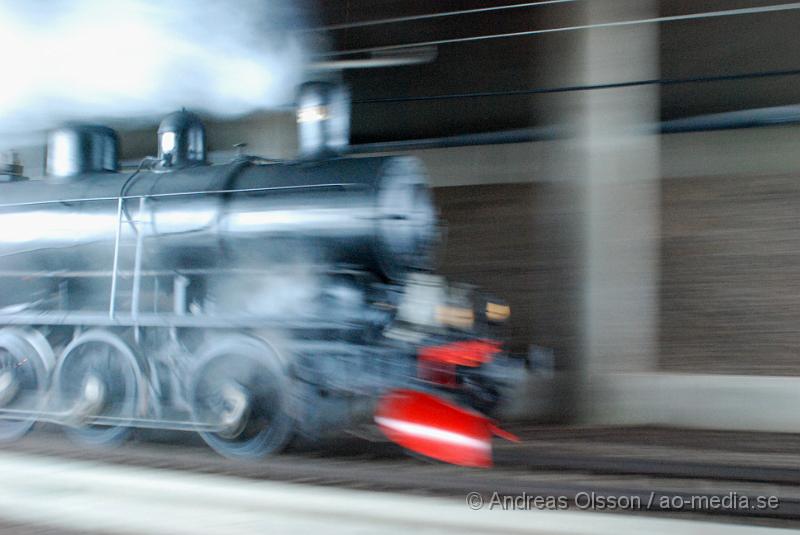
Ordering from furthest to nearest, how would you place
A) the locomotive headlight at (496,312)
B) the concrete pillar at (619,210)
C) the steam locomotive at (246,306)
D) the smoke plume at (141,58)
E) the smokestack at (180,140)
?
1. the smoke plume at (141,58)
2. the concrete pillar at (619,210)
3. the smokestack at (180,140)
4. the locomotive headlight at (496,312)
5. the steam locomotive at (246,306)

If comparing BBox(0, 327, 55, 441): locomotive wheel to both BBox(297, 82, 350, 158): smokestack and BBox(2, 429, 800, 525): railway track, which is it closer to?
BBox(2, 429, 800, 525): railway track

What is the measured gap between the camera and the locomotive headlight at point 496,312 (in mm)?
6422

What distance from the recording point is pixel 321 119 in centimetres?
625

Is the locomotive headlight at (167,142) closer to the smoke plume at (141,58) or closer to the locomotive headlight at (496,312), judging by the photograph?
the smoke plume at (141,58)

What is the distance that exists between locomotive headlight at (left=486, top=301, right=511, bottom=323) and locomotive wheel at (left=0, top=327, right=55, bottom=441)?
12.8ft

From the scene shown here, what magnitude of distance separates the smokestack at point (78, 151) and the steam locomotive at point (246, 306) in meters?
0.06

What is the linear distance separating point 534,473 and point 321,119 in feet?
11.0

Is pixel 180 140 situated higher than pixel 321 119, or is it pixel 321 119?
pixel 321 119

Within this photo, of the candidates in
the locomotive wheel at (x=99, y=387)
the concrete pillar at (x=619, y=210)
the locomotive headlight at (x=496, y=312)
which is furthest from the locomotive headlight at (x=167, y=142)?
the concrete pillar at (x=619, y=210)

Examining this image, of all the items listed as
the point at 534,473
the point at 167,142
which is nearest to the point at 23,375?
the point at 167,142

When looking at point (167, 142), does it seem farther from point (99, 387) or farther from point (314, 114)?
point (99, 387)

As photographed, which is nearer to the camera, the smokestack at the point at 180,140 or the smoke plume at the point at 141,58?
the smokestack at the point at 180,140

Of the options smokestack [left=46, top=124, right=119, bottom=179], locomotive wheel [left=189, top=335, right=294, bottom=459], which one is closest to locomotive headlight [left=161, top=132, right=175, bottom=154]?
smokestack [left=46, top=124, right=119, bottom=179]

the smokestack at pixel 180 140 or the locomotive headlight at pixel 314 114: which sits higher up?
the locomotive headlight at pixel 314 114
